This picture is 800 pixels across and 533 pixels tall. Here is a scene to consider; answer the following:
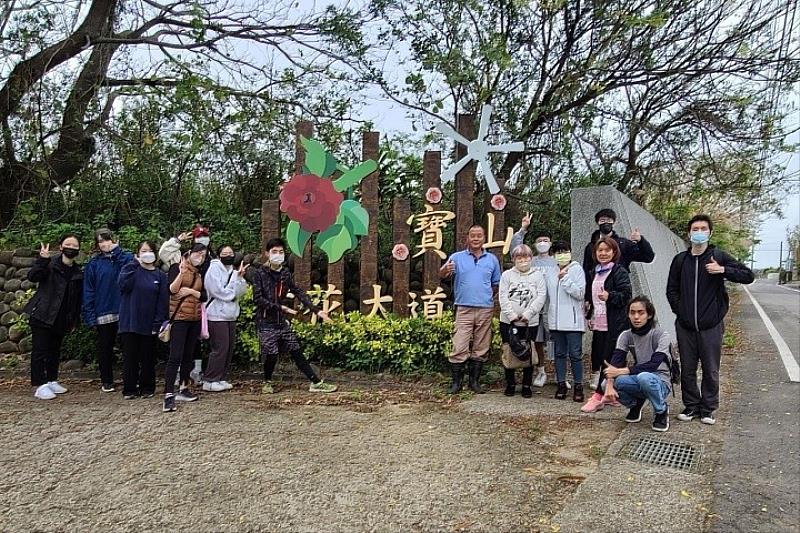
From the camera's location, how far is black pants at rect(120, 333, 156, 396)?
5332 mm

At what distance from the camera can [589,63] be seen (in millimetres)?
8336

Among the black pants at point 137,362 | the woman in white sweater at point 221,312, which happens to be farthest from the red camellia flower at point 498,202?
the black pants at point 137,362

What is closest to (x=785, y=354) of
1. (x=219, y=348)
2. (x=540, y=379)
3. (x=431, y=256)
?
(x=540, y=379)

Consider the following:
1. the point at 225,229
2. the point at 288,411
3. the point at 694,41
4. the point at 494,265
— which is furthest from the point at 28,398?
the point at 694,41

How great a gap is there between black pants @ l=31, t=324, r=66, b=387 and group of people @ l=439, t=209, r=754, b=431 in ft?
12.6

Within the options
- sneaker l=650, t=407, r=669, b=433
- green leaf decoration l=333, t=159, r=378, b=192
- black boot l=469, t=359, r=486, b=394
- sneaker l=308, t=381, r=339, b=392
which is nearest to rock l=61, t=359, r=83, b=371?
sneaker l=308, t=381, r=339, b=392

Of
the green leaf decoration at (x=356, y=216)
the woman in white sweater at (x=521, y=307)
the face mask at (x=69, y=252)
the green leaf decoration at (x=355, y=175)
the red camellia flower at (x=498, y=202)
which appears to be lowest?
the woman in white sweater at (x=521, y=307)

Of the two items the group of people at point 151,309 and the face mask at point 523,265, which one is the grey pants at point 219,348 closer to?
the group of people at point 151,309

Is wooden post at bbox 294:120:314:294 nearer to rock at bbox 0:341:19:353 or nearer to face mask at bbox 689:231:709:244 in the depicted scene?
rock at bbox 0:341:19:353

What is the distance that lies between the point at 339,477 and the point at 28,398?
3757 mm

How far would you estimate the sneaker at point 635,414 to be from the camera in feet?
14.6

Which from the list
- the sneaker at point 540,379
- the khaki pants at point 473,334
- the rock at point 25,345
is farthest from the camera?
the rock at point 25,345

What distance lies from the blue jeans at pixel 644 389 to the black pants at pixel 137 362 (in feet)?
13.6

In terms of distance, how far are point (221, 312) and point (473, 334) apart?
246cm
